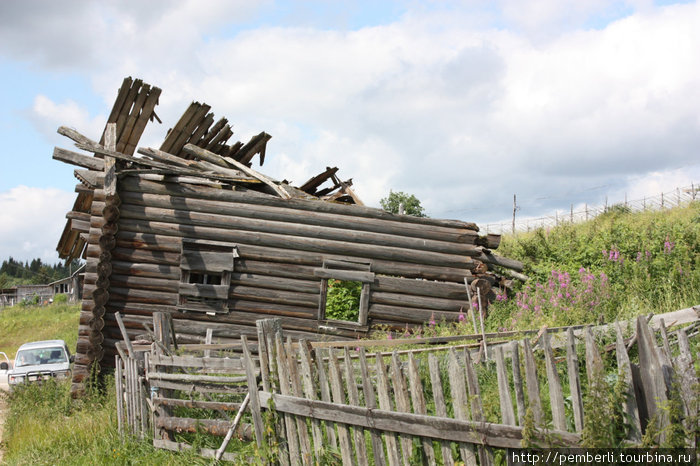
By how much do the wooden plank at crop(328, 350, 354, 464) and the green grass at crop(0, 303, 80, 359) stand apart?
25.4 meters

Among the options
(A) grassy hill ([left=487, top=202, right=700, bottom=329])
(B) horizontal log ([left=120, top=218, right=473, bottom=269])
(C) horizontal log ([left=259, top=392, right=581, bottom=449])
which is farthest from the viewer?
(B) horizontal log ([left=120, top=218, right=473, bottom=269])

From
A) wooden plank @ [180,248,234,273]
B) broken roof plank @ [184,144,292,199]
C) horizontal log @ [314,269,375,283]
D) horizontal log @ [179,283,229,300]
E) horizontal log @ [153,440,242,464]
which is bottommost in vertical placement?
horizontal log @ [153,440,242,464]

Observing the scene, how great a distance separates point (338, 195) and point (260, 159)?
2844 mm

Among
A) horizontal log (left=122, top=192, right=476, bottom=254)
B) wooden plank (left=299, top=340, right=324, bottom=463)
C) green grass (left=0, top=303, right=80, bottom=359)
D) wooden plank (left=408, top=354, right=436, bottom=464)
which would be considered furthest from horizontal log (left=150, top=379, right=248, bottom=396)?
green grass (left=0, top=303, right=80, bottom=359)

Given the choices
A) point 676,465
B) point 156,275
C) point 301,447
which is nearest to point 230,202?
point 156,275

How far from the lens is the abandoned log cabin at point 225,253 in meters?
11.7

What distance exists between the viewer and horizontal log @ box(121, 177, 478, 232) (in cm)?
1202

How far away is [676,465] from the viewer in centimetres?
336

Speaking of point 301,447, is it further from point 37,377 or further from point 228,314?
point 37,377

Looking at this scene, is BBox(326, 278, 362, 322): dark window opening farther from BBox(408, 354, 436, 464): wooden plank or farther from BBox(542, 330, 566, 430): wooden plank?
BBox(542, 330, 566, 430): wooden plank

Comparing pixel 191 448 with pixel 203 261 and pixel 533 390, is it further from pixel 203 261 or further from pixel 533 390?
pixel 203 261

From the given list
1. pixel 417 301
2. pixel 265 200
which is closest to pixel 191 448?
pixel 265 200

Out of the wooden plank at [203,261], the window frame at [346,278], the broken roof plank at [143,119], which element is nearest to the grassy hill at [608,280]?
the window frame at [346,278]

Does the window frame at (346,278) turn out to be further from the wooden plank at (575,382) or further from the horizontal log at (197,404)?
the wooden plank at (575,382)
